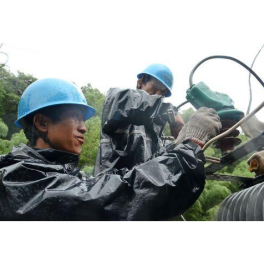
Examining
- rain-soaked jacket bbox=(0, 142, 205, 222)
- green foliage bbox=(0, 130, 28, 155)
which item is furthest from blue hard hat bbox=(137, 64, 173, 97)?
green foliage bbox=(0, 130, 28, 155)

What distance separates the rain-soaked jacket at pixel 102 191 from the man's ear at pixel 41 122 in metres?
0.30

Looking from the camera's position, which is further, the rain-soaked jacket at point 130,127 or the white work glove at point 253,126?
the rain-soaked jacket at point 130,127

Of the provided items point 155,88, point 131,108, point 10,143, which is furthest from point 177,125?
point 10,143

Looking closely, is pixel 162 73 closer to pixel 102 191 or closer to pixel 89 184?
pixel 89 184

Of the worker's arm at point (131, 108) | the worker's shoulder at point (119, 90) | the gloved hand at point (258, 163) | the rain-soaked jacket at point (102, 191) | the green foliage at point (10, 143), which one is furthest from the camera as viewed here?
the green foliage at point (10, 143)

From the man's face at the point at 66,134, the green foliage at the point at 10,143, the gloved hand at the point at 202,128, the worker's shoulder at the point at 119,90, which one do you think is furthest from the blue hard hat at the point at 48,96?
the green foliage at the point at 10,143

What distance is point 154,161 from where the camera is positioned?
1551mm

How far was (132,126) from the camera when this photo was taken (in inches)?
107

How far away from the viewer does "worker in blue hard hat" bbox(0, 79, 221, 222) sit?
1.39 m

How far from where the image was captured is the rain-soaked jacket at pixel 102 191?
139 cm

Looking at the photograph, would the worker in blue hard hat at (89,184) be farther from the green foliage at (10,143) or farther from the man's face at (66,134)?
the green foliage at (10,143)

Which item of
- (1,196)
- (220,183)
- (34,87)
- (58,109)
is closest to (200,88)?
(58,109)

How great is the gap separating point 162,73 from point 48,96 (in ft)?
4.90

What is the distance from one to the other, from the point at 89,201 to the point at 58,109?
0.78 meters
